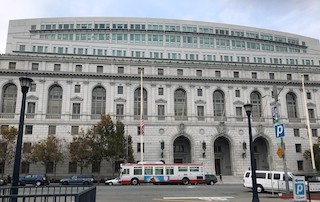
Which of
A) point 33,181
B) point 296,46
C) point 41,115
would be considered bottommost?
point 33,181

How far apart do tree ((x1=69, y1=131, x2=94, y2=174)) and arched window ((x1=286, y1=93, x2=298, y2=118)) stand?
39.3 meters

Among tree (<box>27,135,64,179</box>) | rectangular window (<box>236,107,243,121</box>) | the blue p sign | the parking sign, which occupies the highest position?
rectangular window (<box>236,107,243,121</box>)

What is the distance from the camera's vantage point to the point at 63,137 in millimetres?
46312

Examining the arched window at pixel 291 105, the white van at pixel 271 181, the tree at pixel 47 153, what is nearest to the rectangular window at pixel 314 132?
the arched window at pixel 291 105

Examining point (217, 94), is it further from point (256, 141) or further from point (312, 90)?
point (312, 90)

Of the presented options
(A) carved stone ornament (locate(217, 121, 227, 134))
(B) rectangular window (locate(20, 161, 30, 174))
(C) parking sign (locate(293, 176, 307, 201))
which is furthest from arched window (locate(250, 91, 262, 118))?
(B) rectangular window (locate(20, 161, 30, 174))

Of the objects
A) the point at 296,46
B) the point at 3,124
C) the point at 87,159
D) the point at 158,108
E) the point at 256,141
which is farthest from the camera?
the point at 296,46

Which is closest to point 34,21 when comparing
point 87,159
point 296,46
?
point 87,159

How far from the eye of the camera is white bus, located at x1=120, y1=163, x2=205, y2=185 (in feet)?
120

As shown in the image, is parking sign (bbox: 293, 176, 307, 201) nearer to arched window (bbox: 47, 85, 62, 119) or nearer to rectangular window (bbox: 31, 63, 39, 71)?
arched window (bbox: 47, 85, 62, 119)

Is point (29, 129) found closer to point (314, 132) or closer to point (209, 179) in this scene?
point (209, 179)

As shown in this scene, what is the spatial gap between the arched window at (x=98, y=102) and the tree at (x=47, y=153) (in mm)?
8373

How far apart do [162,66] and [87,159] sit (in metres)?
22.3

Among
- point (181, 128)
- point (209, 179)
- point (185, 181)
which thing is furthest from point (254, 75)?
point (185, 181)
